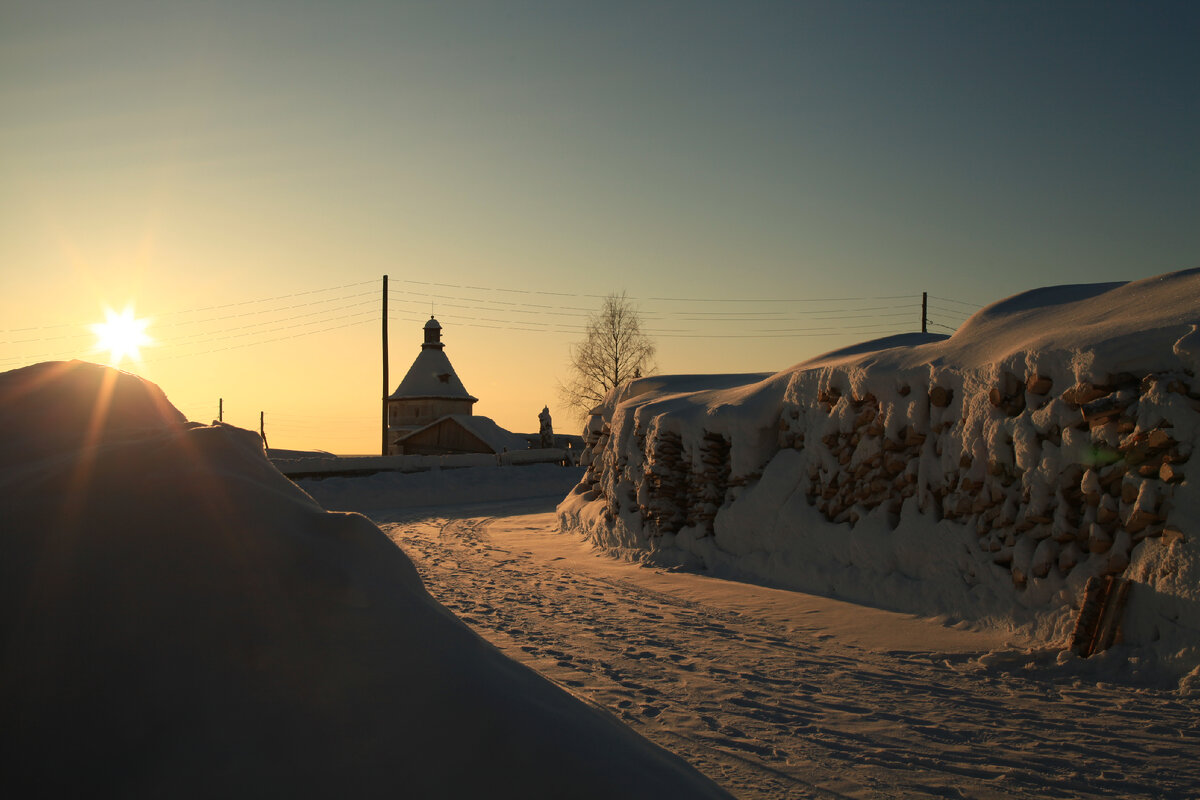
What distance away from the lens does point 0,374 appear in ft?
10.5

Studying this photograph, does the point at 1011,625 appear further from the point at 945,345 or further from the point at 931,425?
the point at 945,345

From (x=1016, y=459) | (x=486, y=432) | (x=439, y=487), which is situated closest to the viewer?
(x=1016, y=459)

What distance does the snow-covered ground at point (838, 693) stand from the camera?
14.0 feet

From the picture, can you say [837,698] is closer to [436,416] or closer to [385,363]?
[385,363]

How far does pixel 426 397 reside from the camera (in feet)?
178

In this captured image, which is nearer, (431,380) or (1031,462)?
(1031,462)

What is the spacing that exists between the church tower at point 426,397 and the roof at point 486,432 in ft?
11.7

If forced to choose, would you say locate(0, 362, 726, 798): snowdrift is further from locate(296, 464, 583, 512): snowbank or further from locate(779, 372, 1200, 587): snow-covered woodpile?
locate(296, 464, 583, 512): snowbank

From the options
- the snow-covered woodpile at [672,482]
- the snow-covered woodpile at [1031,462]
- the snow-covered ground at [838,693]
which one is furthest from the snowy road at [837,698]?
the snow-covered woodpile at [672,482]

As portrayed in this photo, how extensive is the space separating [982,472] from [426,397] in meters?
48.7

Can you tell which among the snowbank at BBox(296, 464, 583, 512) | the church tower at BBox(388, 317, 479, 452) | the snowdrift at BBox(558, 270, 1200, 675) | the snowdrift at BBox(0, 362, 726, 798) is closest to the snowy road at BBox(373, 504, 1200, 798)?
the snowdrift at BBox(558, 270, 1200, 675)

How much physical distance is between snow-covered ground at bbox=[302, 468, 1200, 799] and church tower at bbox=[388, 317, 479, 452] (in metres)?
44.8

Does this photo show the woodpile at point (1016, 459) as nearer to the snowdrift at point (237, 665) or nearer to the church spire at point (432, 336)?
the snowdrift at point (237, 665)

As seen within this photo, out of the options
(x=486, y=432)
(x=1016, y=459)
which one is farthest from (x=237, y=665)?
(x=486, y=432)
